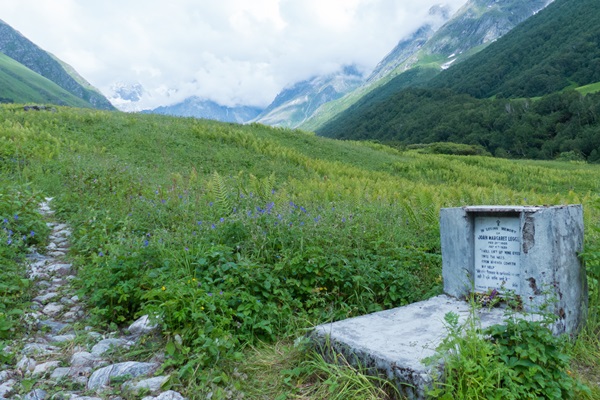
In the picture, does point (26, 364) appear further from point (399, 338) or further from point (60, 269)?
point (399, 338)

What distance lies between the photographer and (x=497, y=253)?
4.54 meters

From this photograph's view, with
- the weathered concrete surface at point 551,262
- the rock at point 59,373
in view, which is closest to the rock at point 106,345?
the rock at point 59,373

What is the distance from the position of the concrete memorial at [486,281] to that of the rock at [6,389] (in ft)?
7.90

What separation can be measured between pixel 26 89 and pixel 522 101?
17820 centimetres

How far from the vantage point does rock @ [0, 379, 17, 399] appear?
2.95 meters

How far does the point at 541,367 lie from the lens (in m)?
3.14

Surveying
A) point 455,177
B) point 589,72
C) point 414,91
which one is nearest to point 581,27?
point 589,72

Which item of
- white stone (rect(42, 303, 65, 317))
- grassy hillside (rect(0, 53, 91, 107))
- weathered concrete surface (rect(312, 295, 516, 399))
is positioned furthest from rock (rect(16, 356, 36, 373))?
grassy hillside (rect(0, 53, 91, 107))

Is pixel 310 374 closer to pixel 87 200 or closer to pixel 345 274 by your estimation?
pixel 345 274

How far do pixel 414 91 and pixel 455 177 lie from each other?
132 metres

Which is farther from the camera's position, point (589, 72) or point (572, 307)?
point (589, 72)

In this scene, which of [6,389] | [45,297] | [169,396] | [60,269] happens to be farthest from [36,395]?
[60,269]

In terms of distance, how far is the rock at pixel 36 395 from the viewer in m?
2.96

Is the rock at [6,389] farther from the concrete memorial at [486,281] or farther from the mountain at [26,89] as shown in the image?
the mountain at [26,89]
